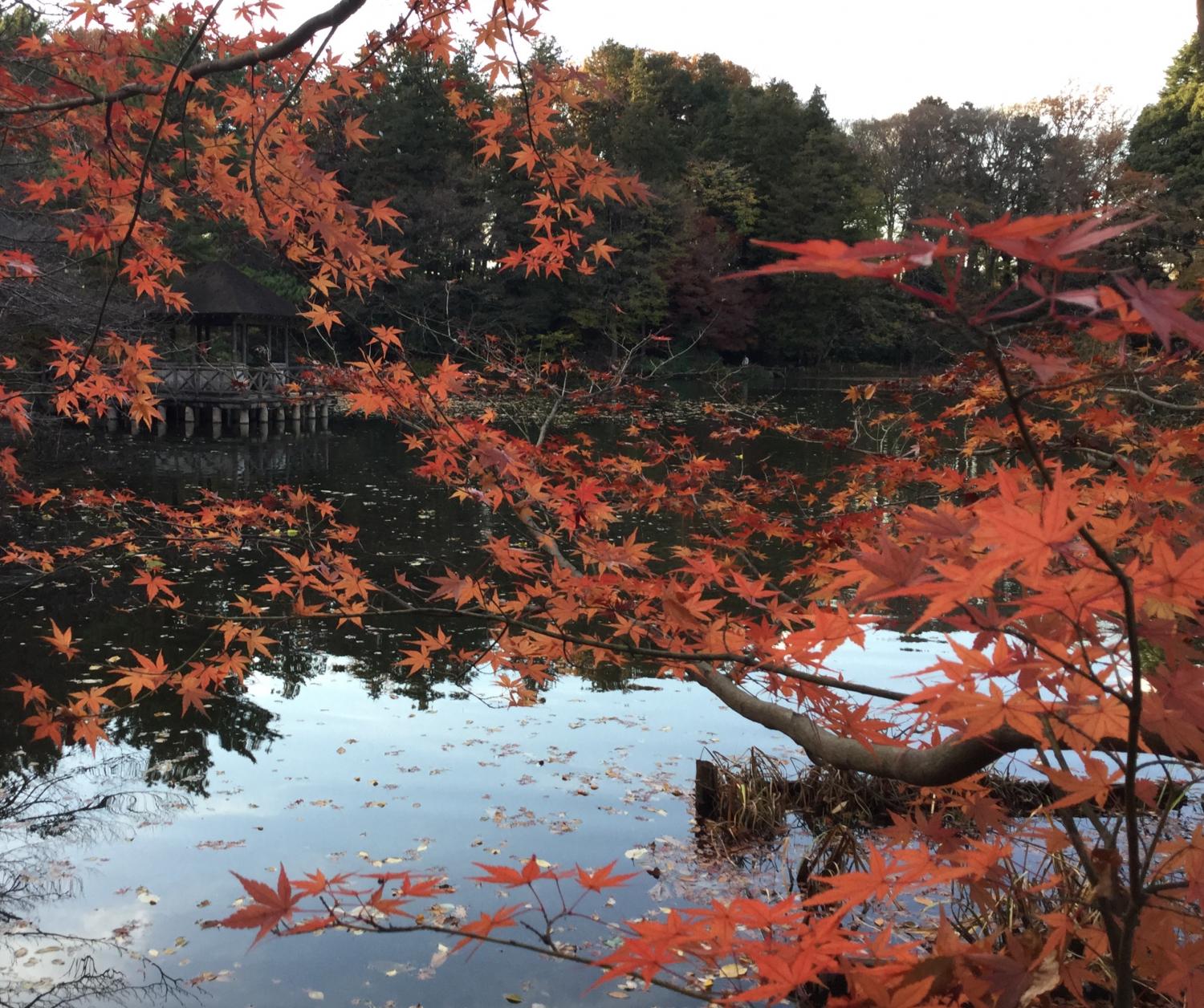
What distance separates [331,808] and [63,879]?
1.25m

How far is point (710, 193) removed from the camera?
107 ft

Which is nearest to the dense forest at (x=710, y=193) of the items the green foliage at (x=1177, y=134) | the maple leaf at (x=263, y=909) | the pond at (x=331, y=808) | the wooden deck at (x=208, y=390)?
the green foliage at (x=1177, y=134)

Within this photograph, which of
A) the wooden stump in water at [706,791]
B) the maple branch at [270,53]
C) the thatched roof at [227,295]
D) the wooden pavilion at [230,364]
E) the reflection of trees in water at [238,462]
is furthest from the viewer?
the wooden pavilion at [230,364]

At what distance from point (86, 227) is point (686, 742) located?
169 inches

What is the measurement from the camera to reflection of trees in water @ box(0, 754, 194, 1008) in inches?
147

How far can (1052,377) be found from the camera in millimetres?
947

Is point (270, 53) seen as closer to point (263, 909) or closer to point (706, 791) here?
point (263, 909)

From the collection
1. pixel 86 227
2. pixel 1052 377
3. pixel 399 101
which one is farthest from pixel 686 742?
pixel 399 101

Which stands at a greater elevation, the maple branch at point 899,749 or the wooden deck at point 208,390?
the maple branch at point 899,749

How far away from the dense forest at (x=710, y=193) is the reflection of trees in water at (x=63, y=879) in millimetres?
19022

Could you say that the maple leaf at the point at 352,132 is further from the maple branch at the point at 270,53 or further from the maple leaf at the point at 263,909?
the maple leaf at the point at 263,909

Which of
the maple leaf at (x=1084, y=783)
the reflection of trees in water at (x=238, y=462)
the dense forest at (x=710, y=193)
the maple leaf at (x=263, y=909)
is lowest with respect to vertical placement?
the reflection of trees in water at (x=238, y=462)

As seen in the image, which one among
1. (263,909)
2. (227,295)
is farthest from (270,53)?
(227,295)

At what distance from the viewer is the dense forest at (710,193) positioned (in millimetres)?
27391
